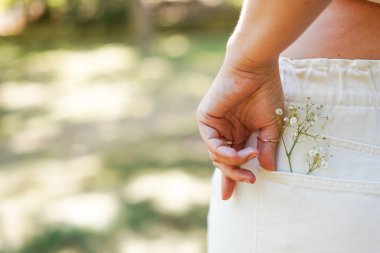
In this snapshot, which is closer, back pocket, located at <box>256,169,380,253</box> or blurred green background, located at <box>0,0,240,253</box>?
back pocket, located at <box>256,169,380,253</box>

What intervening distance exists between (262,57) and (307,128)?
→ 0.47ft

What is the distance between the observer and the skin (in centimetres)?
91

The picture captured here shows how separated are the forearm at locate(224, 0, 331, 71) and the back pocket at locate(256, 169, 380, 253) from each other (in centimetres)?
20

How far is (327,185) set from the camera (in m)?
0.92

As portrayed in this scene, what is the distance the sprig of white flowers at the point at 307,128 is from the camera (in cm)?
93

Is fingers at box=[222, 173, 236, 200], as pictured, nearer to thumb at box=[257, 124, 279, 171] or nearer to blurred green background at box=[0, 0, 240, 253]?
thumb at box=[257, 124, 279, 171]

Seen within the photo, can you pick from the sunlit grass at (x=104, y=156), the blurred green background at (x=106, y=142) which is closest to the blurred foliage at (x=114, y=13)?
the blurred green background at (x=106, y=142)

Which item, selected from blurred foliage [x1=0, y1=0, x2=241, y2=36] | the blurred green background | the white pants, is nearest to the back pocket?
the white pants

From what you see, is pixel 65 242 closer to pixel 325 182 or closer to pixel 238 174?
pixel 238 174

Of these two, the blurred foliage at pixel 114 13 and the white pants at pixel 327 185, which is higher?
the white pants at pixel 327 185

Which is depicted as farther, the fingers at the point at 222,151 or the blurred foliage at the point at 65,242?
the blurred foliage at the point at 65,242

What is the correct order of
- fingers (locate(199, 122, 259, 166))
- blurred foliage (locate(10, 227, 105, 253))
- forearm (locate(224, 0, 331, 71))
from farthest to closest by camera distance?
blurred foliage (locate(10, 227, 105, 253)) < fingers (locate(199, 122, 259, 166)) < forearm (locate(224, 0, 331, 71))

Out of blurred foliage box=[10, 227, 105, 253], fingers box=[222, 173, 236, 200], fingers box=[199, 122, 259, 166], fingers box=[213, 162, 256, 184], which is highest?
fingers box=[199, 122, 259, 166]

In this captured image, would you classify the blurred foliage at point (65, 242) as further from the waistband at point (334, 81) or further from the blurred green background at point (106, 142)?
the waistband at point (334, 81)
